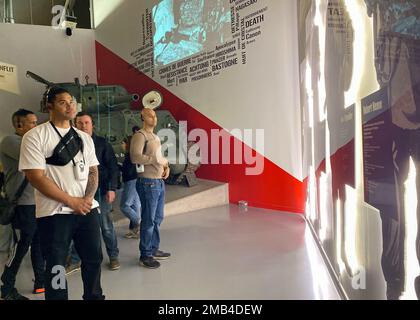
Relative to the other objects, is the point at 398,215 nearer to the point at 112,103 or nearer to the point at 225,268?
the point at 225,268

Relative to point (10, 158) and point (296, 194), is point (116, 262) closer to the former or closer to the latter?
point (10, 158)

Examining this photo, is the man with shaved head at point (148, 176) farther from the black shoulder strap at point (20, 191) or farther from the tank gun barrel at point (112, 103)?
the tank gun barrel at point (112, 103)

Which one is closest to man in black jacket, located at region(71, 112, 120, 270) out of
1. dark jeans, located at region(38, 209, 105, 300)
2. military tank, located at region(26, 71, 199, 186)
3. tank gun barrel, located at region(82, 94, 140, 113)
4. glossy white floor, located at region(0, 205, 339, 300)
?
glossy white floor, located at region(0, 205, 339, 300)

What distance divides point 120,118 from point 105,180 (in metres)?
3.15

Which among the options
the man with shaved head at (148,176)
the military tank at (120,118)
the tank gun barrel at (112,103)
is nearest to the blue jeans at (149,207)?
the man with shaved head at (148,176)

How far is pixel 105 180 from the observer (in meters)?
2.75

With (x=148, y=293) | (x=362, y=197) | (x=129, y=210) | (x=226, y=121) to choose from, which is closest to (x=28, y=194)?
(x=148, y=293)

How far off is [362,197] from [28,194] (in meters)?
1.90

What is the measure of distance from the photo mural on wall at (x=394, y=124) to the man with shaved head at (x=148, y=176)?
5.25 feet

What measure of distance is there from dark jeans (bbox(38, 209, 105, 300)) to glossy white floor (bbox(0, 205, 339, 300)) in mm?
461

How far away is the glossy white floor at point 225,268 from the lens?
7.48ft

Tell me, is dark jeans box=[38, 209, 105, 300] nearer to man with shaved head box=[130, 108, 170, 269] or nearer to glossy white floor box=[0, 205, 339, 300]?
glossy white floor box=[0, 205, 339, 300]

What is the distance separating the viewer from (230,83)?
5.06 metres

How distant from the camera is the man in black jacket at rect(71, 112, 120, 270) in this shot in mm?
2711
